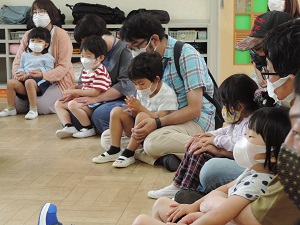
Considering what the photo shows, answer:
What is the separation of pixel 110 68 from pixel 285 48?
2.96m

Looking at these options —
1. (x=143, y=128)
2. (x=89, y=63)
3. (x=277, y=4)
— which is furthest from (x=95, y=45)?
(x=277, y=4)

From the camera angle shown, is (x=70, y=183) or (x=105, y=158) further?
(x=105, y=158)

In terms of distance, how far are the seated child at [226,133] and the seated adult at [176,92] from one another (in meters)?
0.76

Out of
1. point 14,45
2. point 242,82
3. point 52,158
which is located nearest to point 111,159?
point 52,158

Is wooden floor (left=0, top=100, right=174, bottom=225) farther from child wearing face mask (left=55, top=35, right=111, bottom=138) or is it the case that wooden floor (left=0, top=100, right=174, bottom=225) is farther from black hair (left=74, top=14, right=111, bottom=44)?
black hair (left=74, top=14, right=111, bottom=44)

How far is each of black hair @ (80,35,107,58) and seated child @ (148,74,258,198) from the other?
1989 millimetres

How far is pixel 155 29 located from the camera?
379 cm

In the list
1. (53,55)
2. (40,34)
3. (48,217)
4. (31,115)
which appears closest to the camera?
(48,217)

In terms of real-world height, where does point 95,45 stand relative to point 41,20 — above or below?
below

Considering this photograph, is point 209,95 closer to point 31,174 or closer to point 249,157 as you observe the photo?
point 31,174

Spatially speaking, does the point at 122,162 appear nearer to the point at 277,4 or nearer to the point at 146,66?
the point at 146,66

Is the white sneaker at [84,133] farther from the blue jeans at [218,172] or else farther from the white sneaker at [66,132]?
the blue jeans at [218,172]

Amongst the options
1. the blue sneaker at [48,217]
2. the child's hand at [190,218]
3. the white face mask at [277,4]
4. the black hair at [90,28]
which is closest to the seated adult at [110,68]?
the black hair at [90,28]

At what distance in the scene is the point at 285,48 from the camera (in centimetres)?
223
